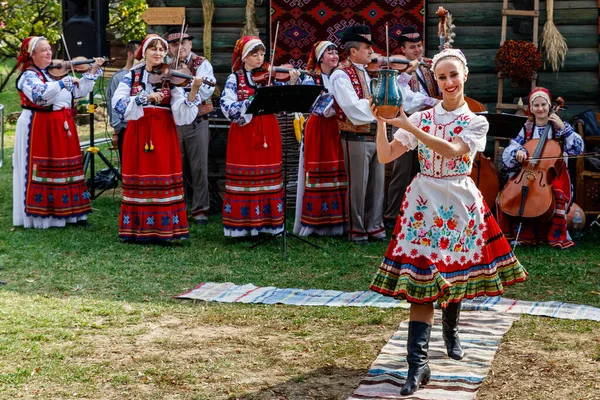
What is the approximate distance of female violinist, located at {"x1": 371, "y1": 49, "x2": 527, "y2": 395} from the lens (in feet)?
15.8

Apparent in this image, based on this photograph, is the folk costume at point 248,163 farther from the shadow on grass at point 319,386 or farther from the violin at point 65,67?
the shadow on grass at point 319,386

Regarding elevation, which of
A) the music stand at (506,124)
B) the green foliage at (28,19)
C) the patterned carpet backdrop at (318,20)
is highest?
the green foliage at (28,19)

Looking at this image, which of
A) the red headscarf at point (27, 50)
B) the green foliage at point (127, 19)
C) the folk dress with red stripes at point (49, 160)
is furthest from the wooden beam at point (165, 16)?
the green foliage at point (127, 19)

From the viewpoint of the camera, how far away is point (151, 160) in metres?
8.66

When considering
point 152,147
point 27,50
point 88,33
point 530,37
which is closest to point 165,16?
point 88,33

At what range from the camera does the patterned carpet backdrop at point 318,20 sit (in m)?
10.8

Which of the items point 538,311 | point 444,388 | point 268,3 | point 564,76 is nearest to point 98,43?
point 268,3

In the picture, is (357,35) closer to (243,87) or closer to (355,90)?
(355,90)

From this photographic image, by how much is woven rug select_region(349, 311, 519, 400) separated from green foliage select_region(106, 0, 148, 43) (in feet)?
50.6

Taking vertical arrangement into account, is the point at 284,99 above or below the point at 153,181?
above

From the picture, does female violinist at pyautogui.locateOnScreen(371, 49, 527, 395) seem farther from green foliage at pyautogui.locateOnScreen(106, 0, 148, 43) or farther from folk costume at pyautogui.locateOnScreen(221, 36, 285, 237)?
green foliage at pyautogui.locateOnScreen(106, 0, 148, 43)

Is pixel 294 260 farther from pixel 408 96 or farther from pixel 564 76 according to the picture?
pixel 564 76

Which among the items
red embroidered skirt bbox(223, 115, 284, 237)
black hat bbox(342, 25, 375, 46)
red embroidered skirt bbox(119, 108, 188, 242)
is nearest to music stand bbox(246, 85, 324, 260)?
red embroidered skirt bbox(223, 115, 284, 237)

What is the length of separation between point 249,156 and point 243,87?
640 mm
